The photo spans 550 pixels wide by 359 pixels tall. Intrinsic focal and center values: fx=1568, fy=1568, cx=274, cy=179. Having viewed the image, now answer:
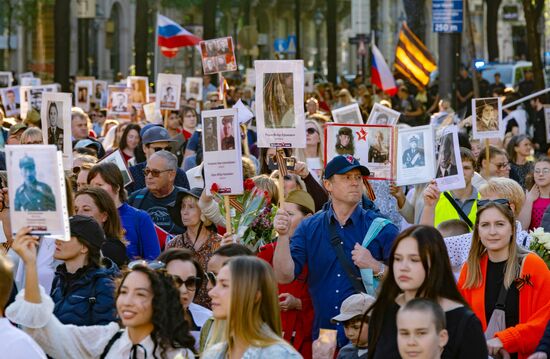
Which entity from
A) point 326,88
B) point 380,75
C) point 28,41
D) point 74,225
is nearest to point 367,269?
point 74,225

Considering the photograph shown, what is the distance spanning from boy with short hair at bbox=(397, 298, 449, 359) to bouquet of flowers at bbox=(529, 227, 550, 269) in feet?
10.2

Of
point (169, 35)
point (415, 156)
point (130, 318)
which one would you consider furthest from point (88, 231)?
point (169, 35)

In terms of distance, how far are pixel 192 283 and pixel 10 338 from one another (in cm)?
154

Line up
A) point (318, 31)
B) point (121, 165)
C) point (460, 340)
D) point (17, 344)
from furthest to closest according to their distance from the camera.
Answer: point (318, 31)
point (121, 165)
point (460, 340)
point (17, 344)

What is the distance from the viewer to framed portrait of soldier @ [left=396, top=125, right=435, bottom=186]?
10.6 metres

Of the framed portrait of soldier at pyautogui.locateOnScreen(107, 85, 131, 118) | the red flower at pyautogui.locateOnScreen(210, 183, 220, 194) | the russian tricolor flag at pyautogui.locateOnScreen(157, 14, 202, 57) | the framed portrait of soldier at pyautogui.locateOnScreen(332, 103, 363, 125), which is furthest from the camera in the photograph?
the russian tricolor flag at pyautogui.locateOnScreen(157, 14, 202, 57)

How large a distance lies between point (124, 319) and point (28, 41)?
5210cm

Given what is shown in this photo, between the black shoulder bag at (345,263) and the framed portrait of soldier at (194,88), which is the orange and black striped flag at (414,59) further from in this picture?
the black shoulder bag at (345,263)

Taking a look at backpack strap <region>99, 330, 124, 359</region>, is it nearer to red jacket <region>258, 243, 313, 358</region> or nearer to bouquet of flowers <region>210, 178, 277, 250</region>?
red jacket <region>258, 243, 313, 358</region>

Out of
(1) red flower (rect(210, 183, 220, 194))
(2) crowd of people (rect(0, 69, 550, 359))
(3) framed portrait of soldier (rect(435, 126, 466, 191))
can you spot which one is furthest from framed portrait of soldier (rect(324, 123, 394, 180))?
(1) red flower (rect(210, 183, 220, 194))

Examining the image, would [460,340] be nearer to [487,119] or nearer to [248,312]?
[248,312]

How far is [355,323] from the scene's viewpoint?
298 inches

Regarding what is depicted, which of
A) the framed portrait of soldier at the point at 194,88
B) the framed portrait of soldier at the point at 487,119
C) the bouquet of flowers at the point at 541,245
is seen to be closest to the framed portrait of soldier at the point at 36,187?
the bouquet of flowers at the point at 541,245

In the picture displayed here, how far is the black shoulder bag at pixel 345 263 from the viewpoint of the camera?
8.34 m
